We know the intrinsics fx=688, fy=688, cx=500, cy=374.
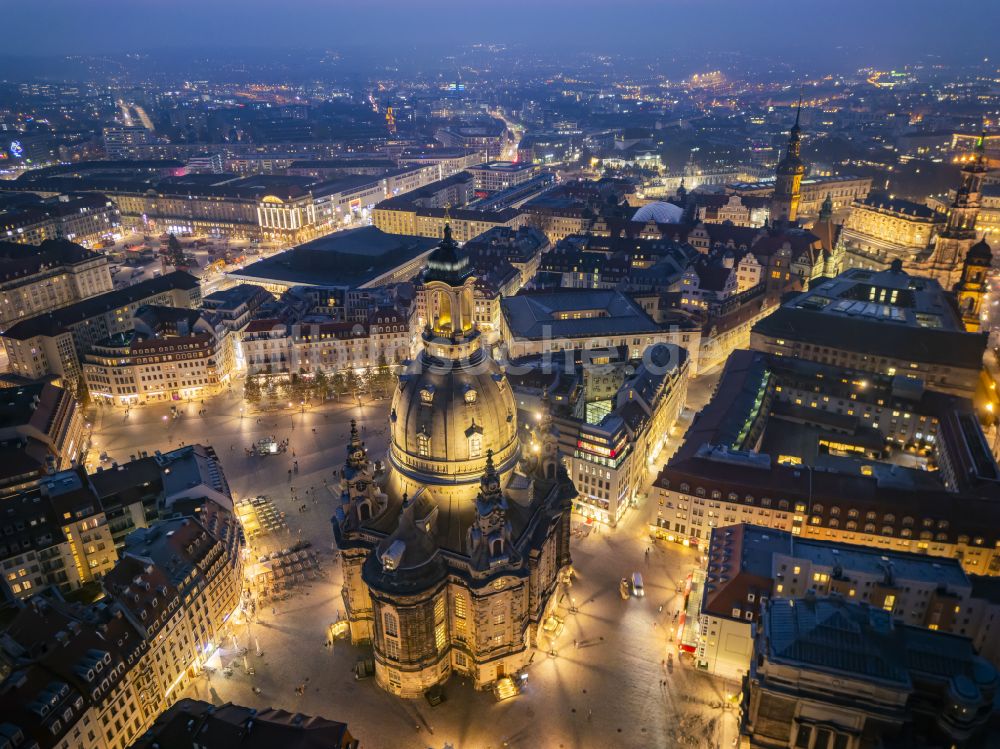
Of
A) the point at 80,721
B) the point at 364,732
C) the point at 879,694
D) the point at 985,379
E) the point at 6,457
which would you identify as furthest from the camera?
the point at 985,379

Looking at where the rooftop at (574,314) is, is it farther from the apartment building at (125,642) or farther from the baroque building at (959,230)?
the baroque building at (959,230)

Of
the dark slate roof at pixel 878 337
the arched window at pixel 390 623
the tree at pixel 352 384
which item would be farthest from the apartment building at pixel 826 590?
the tree at pixel 352 384

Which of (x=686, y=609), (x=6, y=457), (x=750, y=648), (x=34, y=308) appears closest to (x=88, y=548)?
(x=6, y=457)

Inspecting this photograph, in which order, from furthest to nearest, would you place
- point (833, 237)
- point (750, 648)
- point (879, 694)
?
point (833, 237) < point (750, 648) < point (879, 694)

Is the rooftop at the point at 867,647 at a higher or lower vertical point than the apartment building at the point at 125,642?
higher

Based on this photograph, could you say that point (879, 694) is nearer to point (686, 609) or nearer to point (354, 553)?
point (686, 609)

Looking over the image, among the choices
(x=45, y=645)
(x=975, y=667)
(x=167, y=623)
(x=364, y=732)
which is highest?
(x=975, y=667)

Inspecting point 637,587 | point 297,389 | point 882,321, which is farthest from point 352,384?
point 882,321
